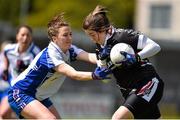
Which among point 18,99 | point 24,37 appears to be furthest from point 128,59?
point 24,37

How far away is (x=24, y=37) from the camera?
38.9 ft

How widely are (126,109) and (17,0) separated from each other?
36269 millimetres

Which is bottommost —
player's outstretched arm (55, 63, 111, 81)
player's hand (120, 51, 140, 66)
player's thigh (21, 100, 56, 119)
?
player's thigh (21, 100, 56, 119)

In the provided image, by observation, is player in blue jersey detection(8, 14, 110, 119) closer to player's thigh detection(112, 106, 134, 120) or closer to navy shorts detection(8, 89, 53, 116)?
navy shorts detection(8, 89, 53, 116)

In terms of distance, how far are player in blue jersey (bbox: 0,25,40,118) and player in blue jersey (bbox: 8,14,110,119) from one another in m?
2.51

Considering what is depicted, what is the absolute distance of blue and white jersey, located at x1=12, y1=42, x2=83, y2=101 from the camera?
29.7 feet

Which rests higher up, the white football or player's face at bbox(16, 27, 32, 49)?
the white football

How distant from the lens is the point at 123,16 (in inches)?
1869

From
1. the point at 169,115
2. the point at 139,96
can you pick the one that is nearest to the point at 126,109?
the point at 139,96

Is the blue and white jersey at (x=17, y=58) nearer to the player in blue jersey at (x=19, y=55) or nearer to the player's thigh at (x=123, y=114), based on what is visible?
the player in blue jersey at (x=19, y=55)

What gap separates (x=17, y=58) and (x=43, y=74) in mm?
3115

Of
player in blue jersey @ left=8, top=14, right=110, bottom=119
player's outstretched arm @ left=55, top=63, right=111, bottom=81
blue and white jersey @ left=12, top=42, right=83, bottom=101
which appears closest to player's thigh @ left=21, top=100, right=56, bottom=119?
player in blue jersey @ left=8, top=14, right=110, bottom=119

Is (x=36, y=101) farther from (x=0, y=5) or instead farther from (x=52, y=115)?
(x=0, y=5)

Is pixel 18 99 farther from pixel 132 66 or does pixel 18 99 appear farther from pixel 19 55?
pixel 19 55
